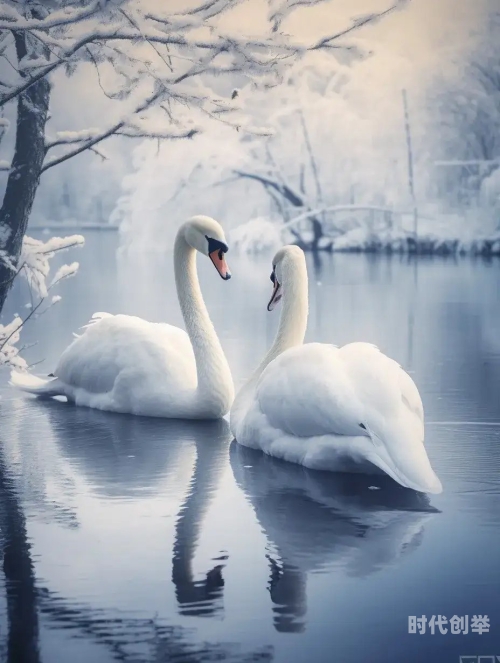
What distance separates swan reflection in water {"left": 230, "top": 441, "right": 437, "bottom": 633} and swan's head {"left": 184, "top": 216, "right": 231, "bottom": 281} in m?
1.09

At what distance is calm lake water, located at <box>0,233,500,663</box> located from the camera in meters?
2.70

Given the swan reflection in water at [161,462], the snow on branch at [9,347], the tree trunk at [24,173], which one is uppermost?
the tree trunk at [24,173]

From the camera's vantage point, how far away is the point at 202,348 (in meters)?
5.10

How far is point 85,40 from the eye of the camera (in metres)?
4.78

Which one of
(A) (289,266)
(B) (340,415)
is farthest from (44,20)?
(B) (340,415)

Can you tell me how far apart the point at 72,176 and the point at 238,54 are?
43.3 ft

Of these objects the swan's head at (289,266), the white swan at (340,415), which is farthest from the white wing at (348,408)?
the swan's head at (289,266)

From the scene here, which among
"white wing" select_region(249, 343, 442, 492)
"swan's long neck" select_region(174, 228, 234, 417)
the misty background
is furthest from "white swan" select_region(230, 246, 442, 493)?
the misty background

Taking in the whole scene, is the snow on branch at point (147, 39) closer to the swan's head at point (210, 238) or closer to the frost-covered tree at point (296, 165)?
the swan's head at point (210, 238)

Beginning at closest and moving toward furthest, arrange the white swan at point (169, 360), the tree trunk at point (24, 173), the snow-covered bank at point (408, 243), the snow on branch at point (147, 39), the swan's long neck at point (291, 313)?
the swan's long neck at point (291, 313) < the snow on branch at point (147, 39) < the white swan at point (169, 360) < the tree trunk at point (24, 173) < the snow-covered bank at point (408, 243)

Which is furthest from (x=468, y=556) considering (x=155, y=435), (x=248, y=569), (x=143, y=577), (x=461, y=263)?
(x=461, y=263)

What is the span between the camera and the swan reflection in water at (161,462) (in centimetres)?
309

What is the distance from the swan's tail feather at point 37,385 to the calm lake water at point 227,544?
8 cm

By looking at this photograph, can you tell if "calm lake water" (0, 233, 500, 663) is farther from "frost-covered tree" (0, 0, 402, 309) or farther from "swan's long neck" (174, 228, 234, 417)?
"frost-covered tree" (0, 0, 402, 309)
